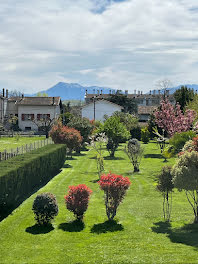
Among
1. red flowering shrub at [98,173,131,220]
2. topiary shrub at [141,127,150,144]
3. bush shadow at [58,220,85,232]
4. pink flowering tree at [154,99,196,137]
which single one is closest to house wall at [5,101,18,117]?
topiary shrub at [141,127,150,144]

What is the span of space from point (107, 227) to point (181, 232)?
11.1ft

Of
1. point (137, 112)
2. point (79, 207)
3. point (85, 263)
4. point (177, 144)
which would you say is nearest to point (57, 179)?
point (177, 144)

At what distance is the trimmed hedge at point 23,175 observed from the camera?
17.6 m

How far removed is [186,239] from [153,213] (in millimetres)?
4517

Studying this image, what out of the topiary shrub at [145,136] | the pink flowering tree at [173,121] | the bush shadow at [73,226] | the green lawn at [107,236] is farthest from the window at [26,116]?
the bush shadow at [73,226]

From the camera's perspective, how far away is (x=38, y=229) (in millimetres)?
15727

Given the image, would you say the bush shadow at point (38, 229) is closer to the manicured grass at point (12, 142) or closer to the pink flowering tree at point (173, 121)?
the pink flowering tree at point (173, 121)

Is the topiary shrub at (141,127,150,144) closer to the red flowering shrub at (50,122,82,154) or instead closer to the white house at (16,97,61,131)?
the red flowering shrub at (50,122,82,154)

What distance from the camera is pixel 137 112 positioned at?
99375 millimetres

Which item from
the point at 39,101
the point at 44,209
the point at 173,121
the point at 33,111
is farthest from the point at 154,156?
the point at 39,101

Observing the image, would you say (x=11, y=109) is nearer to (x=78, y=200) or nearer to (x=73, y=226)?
(x=78, y=200)

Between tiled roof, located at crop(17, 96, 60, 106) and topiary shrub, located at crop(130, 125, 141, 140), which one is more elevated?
tiled roof, located at crop(17, 96, 60, 106)

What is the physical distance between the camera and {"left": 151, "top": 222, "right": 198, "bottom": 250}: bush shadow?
14039 mm

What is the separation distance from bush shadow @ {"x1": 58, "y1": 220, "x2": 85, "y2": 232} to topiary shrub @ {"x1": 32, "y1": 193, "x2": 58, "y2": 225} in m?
0.71
